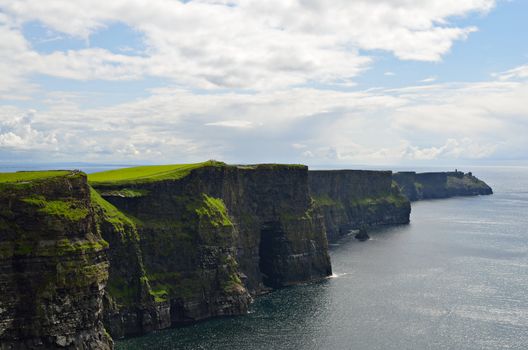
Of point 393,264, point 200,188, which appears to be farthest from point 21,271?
point 393,264

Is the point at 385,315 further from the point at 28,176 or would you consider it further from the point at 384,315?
the point at 28,176

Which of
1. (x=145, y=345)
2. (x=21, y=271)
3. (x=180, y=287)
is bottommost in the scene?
(x=145, y=345)

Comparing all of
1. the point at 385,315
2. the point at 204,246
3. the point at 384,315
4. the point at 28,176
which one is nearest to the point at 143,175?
A: the point at 204,246

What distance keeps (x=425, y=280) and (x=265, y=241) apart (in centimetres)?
4865

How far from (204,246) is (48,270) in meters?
45.4

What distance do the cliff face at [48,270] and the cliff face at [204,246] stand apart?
66.5 feet

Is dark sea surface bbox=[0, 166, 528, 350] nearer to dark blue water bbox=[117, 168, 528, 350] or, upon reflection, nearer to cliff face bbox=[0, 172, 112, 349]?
dark blue water bbox=[117, 168, 528, 350]

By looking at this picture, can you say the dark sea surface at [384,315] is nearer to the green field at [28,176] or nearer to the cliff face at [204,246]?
the cliff face at [204,246]

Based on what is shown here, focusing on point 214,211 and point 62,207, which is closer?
point 62,207

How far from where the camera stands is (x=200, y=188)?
128 meters

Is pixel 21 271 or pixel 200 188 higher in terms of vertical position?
pixel 200 188

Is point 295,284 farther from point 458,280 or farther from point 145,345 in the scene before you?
point 145,345

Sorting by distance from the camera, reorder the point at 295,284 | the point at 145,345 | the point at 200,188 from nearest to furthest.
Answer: the point at 145,345
the point at 200,188
the point at 295,284

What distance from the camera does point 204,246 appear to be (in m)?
120
